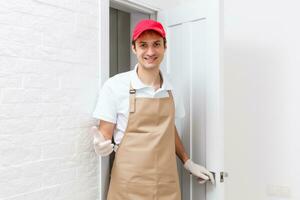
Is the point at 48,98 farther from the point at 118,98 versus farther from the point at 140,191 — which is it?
the point at 140,191

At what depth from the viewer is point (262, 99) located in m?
2.12

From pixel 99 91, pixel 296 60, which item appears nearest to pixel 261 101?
pixel 296 60

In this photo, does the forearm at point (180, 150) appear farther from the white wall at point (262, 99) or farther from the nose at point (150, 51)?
the white wall at point (262, 99)

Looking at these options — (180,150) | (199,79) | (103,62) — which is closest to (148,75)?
(103,62)

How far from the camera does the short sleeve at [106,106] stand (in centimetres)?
145

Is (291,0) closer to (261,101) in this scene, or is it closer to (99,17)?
(261,101)

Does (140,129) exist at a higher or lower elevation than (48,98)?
lower

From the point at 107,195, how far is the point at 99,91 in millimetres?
519

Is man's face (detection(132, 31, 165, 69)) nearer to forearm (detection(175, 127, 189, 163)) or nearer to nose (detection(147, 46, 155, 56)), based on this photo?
nose (detection(147, 46, 155, 56))

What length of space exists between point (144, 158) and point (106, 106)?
11.8 inches

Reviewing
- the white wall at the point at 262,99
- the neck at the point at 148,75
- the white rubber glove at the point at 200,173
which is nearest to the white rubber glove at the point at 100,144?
the neck at the point at 148,75

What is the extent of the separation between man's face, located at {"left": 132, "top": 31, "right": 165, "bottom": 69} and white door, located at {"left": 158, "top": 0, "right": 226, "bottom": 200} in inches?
12.3

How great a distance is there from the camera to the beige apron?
1.44m

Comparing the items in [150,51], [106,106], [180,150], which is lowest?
[180,150]
